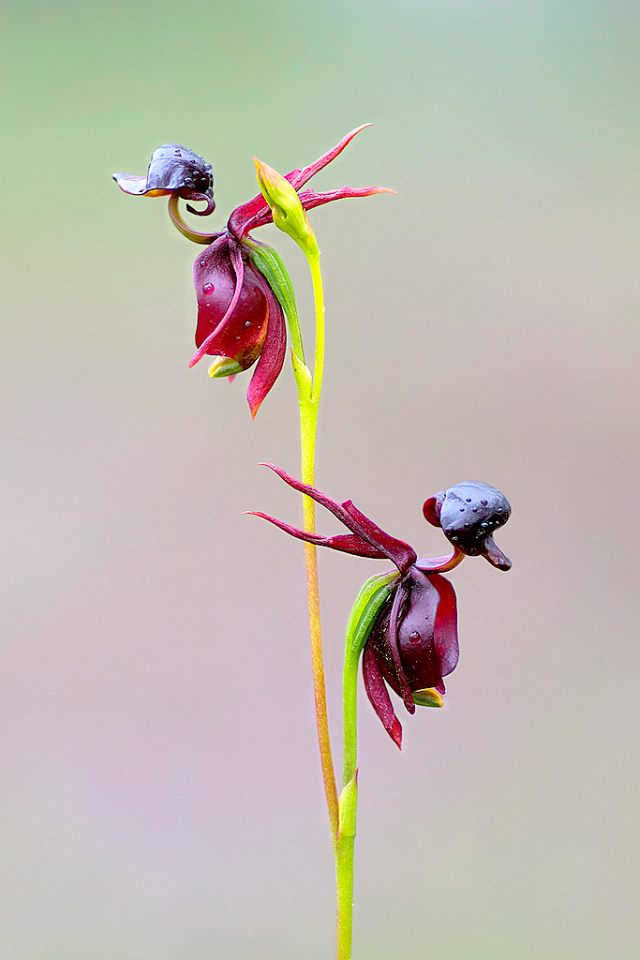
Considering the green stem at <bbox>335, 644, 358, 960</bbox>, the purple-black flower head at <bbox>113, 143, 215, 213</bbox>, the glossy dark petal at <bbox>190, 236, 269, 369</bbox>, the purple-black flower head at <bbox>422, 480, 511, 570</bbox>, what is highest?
the purple-black flower head at <bbox>113, 143, 215, 213</bbox>

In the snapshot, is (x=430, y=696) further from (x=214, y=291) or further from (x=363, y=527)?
(x=214, y=291)

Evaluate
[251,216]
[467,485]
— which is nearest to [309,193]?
[251,216]

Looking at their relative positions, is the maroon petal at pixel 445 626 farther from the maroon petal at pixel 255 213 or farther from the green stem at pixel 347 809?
the maroon petal at pixel 255 213

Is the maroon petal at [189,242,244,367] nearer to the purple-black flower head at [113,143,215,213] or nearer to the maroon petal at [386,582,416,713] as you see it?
the purple-black flower head at [113,143,215,213]

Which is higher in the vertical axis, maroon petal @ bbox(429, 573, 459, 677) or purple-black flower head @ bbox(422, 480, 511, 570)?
purple-black flower head @ bbox(422, 480, 511, 570)

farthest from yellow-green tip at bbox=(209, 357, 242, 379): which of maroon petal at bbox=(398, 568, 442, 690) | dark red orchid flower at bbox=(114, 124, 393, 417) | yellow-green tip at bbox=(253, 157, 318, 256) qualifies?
maroon petal at bbox=(398, 568, 442, 690)

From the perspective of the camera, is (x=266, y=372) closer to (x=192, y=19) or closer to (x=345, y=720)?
(x=345, y=720)

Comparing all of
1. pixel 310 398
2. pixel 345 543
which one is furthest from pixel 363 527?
pixel 310 398
